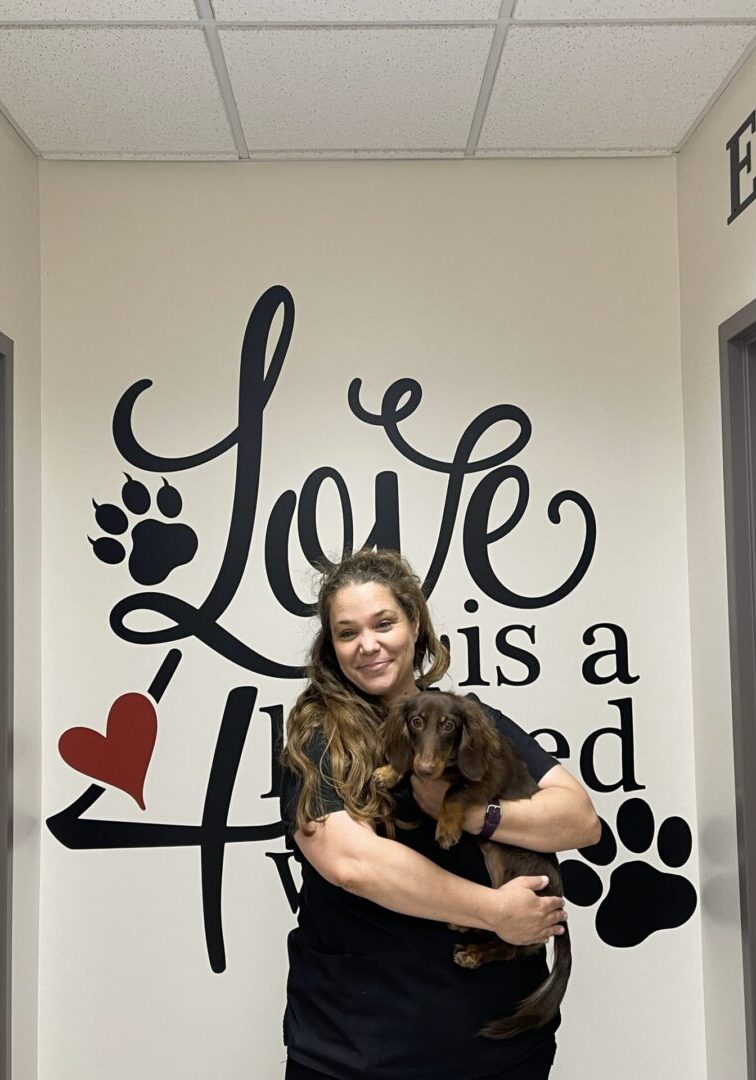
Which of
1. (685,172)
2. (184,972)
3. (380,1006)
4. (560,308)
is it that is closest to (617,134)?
(685,172)

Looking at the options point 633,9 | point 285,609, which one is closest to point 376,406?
point 285,609

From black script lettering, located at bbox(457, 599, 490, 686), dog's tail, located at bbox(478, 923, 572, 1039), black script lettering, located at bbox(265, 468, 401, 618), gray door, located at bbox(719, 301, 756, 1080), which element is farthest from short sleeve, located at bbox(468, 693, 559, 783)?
black script lettering, located at bbox(265, 468, 401, 618)

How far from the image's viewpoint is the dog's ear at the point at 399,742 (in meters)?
1.76

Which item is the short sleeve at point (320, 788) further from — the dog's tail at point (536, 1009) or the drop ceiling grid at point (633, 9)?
the drop ceiling grid at point (633, 9)

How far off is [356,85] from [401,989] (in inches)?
78.3

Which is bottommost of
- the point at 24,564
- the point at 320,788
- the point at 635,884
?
the point at 635,884

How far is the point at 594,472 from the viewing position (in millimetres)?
2896

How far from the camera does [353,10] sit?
2186 millimetres

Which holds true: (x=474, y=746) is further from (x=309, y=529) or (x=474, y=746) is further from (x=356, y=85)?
(x=356, y=85)

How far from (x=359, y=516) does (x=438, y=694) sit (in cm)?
116

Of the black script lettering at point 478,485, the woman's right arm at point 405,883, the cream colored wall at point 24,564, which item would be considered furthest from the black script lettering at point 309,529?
the woman's right arm at point 405,883

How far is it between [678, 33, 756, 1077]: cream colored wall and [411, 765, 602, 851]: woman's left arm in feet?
2.96

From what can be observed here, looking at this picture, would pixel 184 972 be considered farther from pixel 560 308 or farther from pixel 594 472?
pixel 560 308

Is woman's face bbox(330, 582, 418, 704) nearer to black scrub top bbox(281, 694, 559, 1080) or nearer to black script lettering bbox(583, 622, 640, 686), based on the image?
black scrub top bbox(281, 694, 559, 1080)
